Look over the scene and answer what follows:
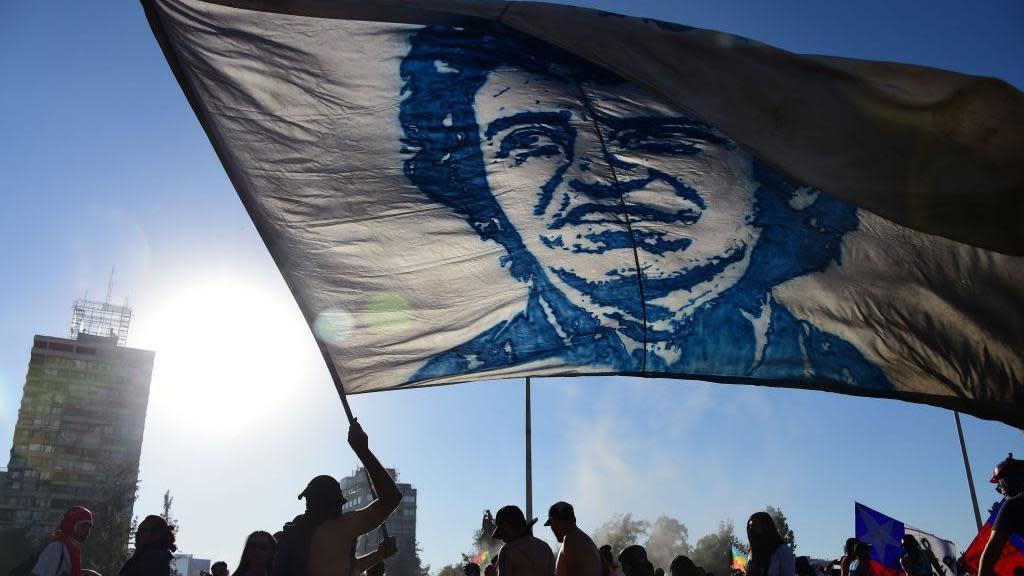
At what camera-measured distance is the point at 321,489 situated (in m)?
3.92

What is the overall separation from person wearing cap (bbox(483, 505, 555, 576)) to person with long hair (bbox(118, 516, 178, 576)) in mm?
2198

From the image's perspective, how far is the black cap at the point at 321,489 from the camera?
3.92 m

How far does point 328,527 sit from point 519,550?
1.94 m

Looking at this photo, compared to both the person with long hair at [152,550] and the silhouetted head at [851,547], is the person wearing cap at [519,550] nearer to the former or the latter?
the person with long hair at [152,550]

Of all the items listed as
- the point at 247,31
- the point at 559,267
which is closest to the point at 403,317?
→ the point at 559,267

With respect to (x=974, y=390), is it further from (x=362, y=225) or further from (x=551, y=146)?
(x=362, y=225)

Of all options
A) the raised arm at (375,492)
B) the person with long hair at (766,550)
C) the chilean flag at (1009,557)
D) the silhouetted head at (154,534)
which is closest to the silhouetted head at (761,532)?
the person with long hair at (766,550)

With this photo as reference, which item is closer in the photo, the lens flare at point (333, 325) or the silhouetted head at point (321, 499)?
the silhouetted head at point (321, 499)

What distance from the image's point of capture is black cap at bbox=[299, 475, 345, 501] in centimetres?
392

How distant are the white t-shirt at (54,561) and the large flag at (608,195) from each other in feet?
12.7

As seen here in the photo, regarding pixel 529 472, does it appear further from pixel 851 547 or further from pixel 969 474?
pixel 969 474

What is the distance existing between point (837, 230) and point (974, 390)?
960 mm

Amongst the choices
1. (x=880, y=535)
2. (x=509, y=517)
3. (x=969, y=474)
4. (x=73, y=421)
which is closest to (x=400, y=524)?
(x=73, y=421)

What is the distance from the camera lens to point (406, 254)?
466 centimetres
